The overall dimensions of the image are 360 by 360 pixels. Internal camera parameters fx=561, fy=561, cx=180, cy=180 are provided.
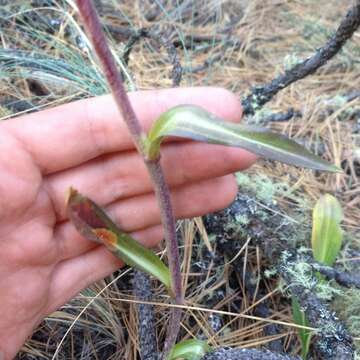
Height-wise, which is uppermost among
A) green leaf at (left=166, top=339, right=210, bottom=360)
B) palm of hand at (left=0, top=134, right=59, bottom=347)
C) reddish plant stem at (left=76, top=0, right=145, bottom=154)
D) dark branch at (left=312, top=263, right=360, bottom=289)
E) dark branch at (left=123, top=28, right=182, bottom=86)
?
reddish plant stem at (left=76, top=0, right=145, bottom=154)

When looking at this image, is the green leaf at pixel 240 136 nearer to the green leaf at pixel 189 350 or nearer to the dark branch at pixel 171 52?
the green leaf at pixel 189 350

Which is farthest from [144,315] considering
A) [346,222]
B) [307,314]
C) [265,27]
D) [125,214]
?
[265,27]

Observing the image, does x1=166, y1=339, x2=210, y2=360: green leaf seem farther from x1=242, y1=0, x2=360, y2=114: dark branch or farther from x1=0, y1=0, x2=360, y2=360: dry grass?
x1=242, y1=0, x2=360, y2=114: dark branch

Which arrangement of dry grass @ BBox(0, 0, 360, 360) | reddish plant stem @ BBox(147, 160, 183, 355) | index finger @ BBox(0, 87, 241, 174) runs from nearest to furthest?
reddish plant stem @ BBox(147, 160, 183, 355) < index finger @ BBox(0, 87, 241, 174) < dry grass @ BBox(0, 0, 360, 360)

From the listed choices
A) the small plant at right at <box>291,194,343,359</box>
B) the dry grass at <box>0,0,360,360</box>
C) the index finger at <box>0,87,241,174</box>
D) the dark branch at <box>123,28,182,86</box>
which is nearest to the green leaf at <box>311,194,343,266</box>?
the small plant at right at <box>291,194,343,359</box>

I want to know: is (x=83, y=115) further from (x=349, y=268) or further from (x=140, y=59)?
(x=140, y=59)

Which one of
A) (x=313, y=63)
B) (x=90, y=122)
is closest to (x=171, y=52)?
(x=313, y=63)
